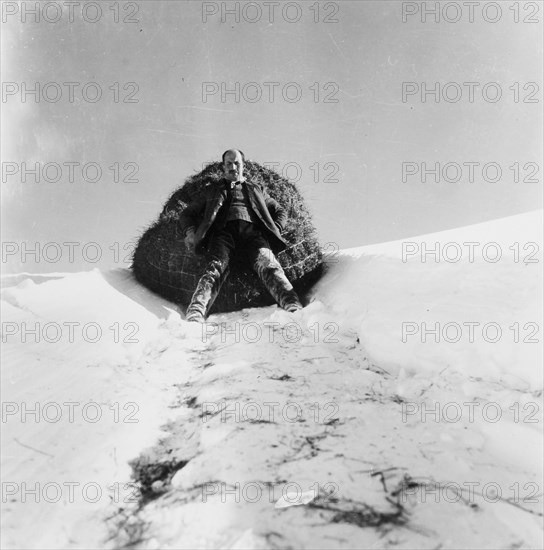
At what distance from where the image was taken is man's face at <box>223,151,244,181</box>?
4.36 metres

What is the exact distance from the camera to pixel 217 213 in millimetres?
4250

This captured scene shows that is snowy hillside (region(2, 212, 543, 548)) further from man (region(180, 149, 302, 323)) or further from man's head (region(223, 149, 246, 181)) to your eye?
man's head (region(223, 149, 246, 181))

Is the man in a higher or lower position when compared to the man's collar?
lower

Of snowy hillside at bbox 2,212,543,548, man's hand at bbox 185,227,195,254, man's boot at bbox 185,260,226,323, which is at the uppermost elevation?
man's hand at bbox 185,227,195,254

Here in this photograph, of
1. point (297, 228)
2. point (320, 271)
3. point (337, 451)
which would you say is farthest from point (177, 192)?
point (337, 451)

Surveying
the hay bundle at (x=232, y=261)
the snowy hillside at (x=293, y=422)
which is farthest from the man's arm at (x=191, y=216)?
the snowy hillside at (x=293, y=422)

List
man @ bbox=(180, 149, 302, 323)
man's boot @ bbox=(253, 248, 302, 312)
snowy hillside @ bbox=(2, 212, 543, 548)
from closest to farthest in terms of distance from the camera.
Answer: snowy hillside @ bbox=(2, 212, 543, 548), man's boot @ bbox=(253, 248, 302, 312), man @ bbox=(180, 149, 302, 323)

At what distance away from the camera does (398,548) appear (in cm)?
120

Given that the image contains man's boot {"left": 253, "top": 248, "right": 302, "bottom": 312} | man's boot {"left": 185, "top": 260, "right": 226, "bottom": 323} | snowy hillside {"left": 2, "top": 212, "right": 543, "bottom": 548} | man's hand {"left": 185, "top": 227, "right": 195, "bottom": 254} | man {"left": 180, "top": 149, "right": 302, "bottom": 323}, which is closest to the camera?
snowy hillside {"left": 2, "top": 212, "right": 543, "bottom": 548}

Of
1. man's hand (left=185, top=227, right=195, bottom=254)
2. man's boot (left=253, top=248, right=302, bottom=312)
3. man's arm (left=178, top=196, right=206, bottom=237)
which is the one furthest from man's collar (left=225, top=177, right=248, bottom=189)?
man's boot (left=253, top=248, right=302, bottom=312)

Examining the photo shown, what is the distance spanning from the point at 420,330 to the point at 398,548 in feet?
5.05

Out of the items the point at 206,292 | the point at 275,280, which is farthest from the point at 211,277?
the point at 275,280

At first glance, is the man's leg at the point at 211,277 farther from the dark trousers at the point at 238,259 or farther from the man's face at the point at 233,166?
the man's face at the point at 233,166

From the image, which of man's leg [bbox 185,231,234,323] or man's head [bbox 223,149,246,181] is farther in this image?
man's head [bbox 223,149,246,181]
